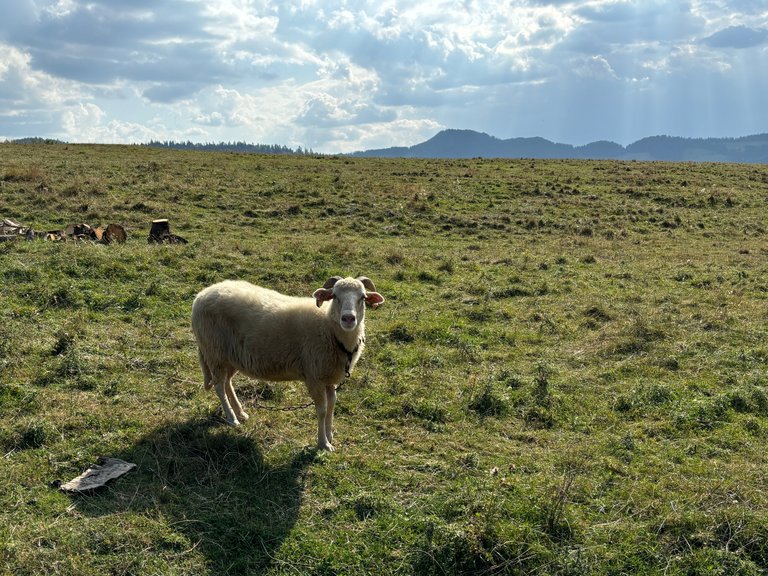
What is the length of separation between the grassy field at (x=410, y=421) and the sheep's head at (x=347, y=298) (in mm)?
1661

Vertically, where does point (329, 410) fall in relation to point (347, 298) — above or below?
below

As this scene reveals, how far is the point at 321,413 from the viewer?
777 centimetres

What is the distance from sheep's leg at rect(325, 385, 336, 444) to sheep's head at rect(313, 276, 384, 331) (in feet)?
3.38

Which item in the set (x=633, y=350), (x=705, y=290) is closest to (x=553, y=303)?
(x=633, y=350)

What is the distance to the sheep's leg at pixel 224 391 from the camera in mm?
8199

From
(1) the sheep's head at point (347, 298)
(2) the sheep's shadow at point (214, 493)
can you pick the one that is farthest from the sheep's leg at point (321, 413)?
(1) the sheep's head at point (347, 298)

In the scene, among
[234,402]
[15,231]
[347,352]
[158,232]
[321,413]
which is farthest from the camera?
[158,232]

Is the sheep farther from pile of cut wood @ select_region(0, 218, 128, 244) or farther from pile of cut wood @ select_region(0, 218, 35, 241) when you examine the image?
pile of cut wood @ select_region(0, 218, 35, 241)

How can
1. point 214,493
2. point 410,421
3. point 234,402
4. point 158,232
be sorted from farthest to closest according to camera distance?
point 158,232 → point 410,421 → point 234,402 → point 214,493

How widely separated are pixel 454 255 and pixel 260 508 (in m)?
15.5

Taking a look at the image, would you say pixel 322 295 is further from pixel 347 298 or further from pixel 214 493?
pixel 214 493

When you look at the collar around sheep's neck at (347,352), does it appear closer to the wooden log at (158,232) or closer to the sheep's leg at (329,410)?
the sheep's leg at (329,410)

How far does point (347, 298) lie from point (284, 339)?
3.47ft

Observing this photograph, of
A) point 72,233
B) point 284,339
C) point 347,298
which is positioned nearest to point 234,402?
point 284,339
